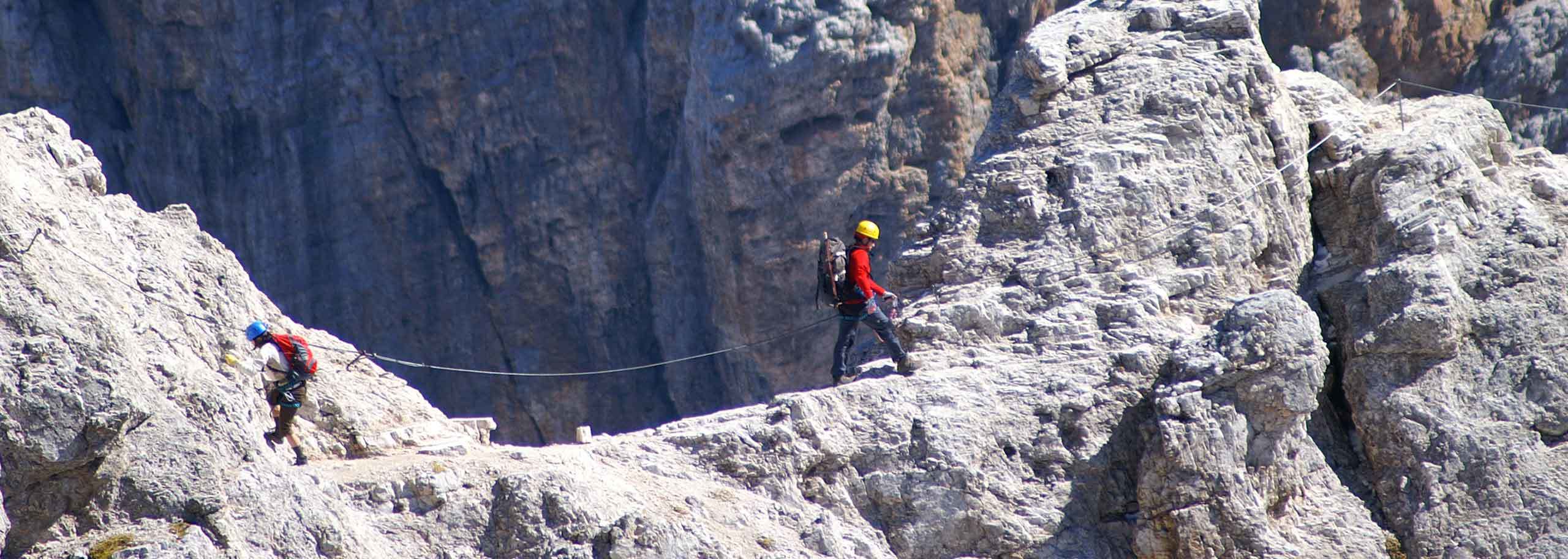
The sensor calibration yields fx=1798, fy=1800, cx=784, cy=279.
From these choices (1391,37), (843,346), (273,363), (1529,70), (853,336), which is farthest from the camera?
(1391,37)

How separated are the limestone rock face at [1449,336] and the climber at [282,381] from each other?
315 inches

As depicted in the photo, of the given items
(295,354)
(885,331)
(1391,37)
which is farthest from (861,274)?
(1391,37)

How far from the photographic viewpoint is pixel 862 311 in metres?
14.2

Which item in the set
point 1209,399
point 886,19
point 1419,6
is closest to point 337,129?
point 886,19

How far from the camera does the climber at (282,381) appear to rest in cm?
1312

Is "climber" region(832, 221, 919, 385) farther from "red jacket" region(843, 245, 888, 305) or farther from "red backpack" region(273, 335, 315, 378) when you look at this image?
"red backpack" region(273, 335, 315, 378)

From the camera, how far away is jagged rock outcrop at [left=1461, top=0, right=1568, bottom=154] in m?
30.1

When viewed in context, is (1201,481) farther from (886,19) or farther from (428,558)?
(886,19)

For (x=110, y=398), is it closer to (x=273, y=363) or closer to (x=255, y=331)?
(x=273, y=363)

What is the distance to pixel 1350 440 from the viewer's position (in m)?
14.1

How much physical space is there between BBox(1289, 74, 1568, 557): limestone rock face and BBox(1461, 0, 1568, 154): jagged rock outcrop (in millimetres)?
16004

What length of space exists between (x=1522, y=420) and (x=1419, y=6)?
19116 millimetres

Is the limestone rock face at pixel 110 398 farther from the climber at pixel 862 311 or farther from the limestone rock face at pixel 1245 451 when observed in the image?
the limestone rock face at pixel 1245 451

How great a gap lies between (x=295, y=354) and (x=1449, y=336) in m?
8.67
